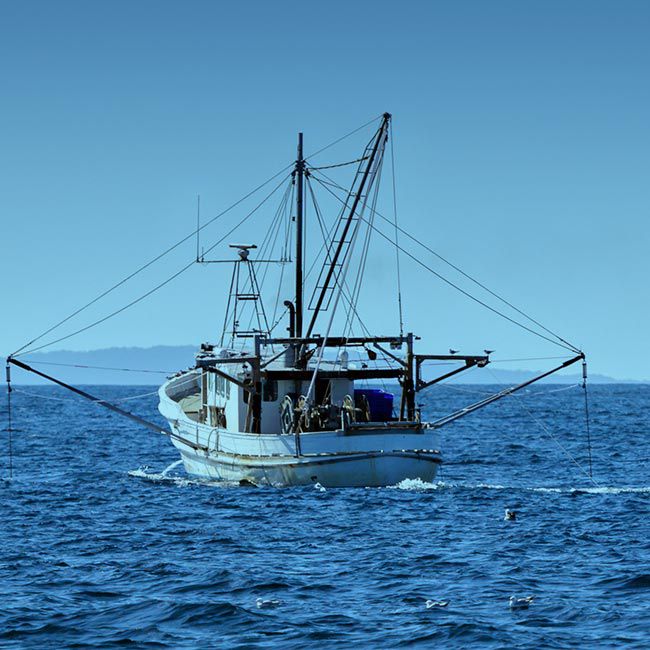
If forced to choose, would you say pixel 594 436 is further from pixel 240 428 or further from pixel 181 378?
pixel 240 428

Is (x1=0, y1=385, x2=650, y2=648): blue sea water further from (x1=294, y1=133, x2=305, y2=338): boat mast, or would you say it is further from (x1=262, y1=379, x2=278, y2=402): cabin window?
(x1=294, y1=133, x2=305, y2=338): boat mast

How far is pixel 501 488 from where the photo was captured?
147ft

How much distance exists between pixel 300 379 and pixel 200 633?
2293 centimetres

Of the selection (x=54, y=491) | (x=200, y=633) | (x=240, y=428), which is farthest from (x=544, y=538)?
(x=54, y=491)

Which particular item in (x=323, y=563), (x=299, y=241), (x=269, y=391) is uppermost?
(x=299, y=241)

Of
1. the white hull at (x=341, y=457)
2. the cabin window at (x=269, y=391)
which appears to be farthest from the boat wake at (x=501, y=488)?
the cabin window at (x=269, y=391)

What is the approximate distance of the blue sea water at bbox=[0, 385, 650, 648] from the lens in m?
21.8

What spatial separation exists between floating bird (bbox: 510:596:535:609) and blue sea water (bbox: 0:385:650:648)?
5.8 inches

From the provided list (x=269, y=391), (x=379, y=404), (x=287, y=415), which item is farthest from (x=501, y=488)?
(x=269, y=391)

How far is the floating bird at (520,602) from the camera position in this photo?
76.4ft

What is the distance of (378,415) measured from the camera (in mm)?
45344

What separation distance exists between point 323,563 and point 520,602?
583cm

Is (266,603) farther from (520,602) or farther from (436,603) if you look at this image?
(520,602)

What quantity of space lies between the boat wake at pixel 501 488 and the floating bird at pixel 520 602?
17618 mm
